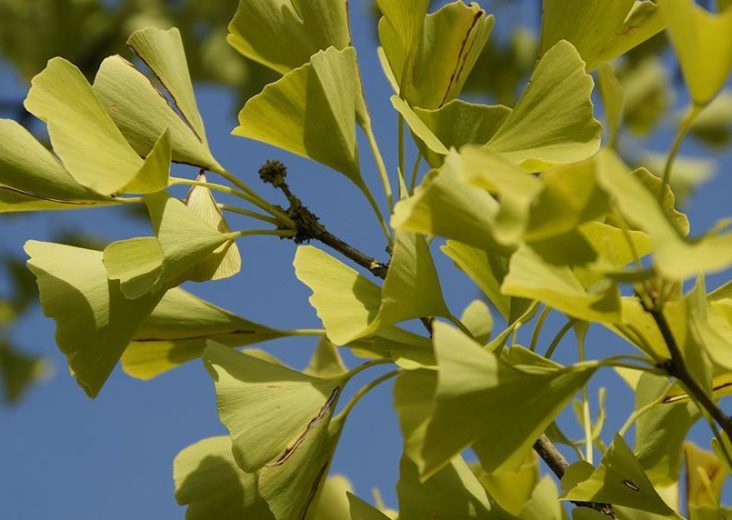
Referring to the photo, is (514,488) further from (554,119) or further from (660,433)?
(554,119)

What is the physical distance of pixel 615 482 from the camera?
60 centimetres

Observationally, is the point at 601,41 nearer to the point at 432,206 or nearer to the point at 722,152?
the point at 432,206

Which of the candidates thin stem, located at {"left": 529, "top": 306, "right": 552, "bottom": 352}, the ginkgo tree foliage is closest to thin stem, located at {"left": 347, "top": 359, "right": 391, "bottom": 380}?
the ginkgo tree foliage

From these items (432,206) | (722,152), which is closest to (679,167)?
(722,152)

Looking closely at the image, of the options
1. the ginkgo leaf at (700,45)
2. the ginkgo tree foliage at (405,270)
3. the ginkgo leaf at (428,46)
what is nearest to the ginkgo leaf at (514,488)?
the ginkgo tree foliage at (405,270)

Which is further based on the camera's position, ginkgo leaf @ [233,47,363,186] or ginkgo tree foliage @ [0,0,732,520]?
ginkgo leaf @ [233,47,363,186]

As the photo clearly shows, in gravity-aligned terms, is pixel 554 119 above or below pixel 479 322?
above

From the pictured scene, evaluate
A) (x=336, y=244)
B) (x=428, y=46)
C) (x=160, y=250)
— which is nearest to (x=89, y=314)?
(x=160, y=250)

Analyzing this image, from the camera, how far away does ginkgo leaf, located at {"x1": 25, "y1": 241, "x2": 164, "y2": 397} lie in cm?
66

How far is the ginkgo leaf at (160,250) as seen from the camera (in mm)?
616

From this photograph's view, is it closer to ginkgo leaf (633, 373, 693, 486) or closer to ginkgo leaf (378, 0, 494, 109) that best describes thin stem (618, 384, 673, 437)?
ginkgo leaf (633, 373, 693, 486)

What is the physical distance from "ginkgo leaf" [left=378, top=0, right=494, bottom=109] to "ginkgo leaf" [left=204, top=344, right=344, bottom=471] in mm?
221

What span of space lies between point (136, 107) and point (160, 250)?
5.5 inches

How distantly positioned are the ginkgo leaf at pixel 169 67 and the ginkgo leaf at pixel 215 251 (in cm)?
5
